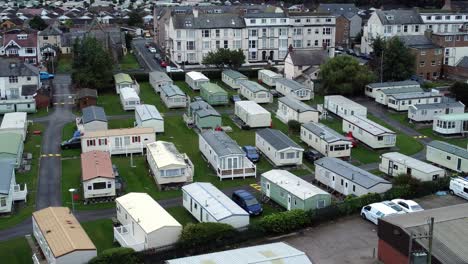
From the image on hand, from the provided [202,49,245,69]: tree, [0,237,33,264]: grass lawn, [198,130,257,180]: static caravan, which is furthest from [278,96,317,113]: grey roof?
[0,237,33,264]: grass lawn

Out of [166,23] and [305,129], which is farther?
[166,23]

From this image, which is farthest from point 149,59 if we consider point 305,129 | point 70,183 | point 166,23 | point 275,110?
point 70,183

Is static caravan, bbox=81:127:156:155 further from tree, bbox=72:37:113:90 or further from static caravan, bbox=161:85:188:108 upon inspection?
tree, bbox=72:37:113:90

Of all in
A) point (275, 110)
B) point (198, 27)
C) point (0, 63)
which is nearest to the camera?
point (275, 110)

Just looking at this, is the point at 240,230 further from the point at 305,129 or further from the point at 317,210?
the point at 305,129

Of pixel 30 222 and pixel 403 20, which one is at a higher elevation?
pixel 403 20

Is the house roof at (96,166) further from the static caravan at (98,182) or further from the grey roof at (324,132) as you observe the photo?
the grey roof at (324,132)
